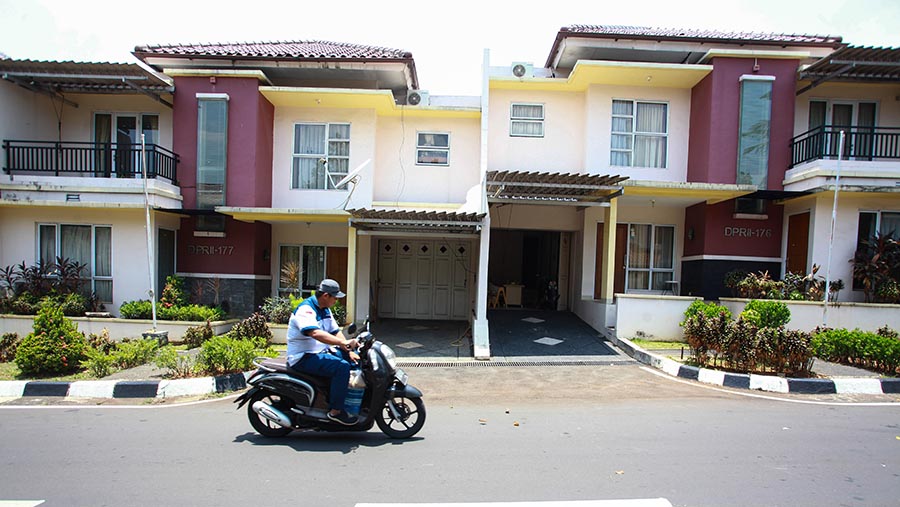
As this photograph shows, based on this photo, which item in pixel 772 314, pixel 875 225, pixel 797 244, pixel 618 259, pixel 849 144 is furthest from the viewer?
pixel 618 259

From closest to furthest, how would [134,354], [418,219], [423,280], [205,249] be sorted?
[134,354], [418,219], [205,249], [423,280]

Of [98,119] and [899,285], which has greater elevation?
[98,119]

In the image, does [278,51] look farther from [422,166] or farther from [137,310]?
[137,310]

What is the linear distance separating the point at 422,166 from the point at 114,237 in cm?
804

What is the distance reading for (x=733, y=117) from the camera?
11344 mm

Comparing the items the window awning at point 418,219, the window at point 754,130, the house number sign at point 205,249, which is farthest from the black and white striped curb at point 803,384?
the house number sign at point 205,249

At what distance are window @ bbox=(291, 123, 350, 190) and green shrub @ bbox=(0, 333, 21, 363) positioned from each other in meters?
6.64

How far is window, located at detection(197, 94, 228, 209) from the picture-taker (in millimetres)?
11734

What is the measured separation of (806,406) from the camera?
20.5 ft

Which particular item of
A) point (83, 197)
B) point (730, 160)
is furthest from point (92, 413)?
point (730, 160)

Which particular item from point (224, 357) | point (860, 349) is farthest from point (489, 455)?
point (860, 349)

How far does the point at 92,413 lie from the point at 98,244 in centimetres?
760

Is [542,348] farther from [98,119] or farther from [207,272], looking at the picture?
[98,119]

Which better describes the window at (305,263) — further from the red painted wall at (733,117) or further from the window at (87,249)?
the red painted wall at (733,117)
